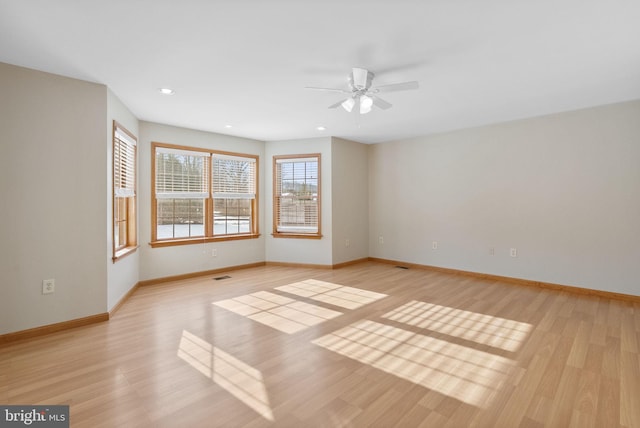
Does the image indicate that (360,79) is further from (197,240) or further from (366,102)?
(197,240)

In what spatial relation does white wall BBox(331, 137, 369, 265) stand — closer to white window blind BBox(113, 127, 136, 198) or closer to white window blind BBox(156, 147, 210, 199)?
white window blind BBox(156, 147, 210, 199)

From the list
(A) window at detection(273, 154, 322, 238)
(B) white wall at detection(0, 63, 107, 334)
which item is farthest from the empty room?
(A) window at detection(273, 154, 322, 238)

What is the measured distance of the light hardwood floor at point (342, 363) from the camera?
1.94m

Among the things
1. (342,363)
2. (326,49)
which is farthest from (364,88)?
(342,363)

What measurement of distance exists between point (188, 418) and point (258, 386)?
49 cm

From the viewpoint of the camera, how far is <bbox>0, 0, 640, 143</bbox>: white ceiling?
2094 millimetres

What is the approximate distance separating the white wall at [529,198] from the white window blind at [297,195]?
1.59 metres

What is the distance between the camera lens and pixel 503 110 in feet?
14.5

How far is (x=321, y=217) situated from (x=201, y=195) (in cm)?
225

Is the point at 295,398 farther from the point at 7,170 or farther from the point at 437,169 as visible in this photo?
the point at 437,169

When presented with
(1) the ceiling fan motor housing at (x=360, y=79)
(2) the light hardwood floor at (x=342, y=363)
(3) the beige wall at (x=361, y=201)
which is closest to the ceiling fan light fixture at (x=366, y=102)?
(1) the ceiling fan motor housing at (x=360, y=79)

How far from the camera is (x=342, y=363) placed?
8.34 ft

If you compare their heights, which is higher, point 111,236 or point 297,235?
point 111,236

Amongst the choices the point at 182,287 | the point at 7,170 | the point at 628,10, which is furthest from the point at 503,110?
the point at 7,170
